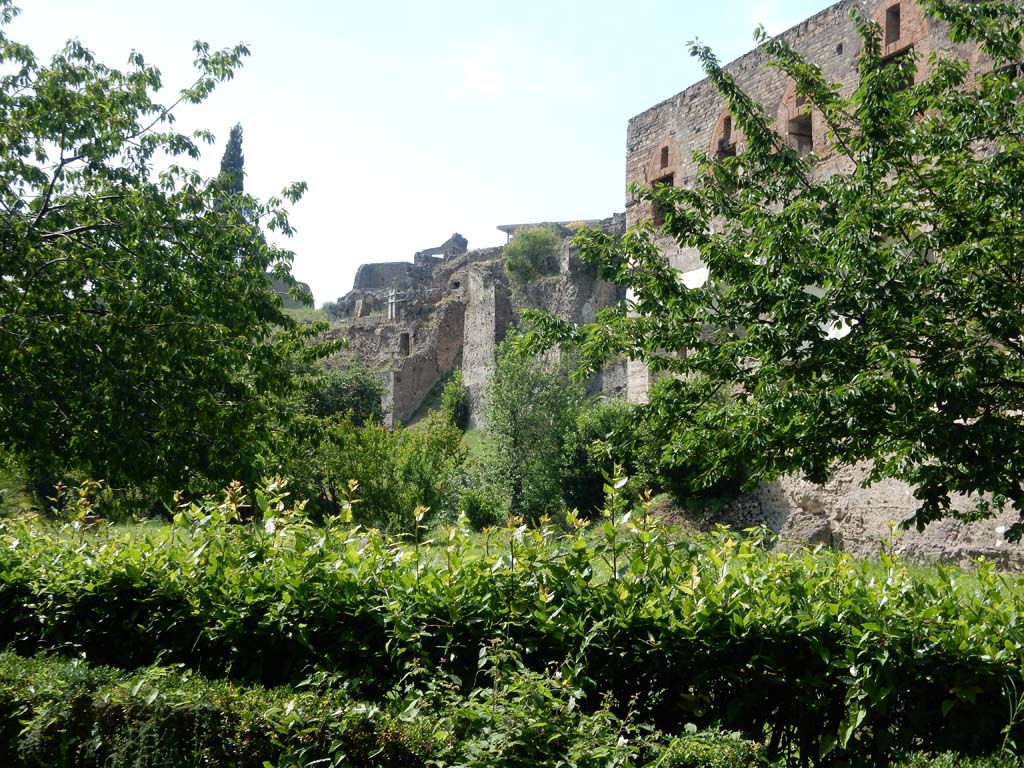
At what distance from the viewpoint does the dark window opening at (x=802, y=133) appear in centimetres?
1591

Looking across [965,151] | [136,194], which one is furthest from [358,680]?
[136,194]

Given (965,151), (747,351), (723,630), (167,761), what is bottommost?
(167,761)

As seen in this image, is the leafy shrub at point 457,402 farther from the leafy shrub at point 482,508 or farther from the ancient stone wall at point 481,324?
the leafy shrub at point 482,508

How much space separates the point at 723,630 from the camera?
397 cm

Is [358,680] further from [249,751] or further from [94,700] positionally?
[94,700]

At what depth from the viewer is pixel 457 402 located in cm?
3594

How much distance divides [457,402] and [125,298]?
26553 millimetres

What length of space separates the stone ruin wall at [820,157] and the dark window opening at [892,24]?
2 centimetres

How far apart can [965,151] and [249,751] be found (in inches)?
309

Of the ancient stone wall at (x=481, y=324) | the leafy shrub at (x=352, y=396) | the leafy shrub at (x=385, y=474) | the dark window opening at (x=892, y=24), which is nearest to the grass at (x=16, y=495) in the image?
the leafy shrub at (x=385, y=474)

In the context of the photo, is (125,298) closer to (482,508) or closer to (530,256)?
(482,508)

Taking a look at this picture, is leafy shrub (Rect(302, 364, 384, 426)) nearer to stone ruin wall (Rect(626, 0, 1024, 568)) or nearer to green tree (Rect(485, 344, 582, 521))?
green tree (Rect(485, 344, 582, 521))

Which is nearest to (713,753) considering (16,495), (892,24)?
(892,24)

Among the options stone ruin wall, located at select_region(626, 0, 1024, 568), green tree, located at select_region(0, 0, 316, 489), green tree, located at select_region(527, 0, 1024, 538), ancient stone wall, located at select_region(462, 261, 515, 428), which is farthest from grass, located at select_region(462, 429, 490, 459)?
→ green tree, located at select_region(527, 0, 1024, 538)
